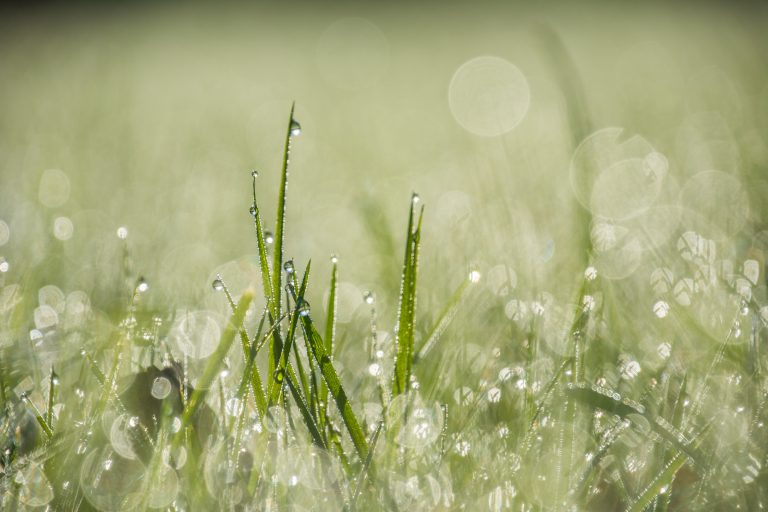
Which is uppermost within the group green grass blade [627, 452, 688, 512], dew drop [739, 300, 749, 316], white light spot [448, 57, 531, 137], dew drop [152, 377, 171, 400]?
white light spot [448, 57, 531, 137]

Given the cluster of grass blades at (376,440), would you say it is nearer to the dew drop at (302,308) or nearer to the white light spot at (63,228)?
the dew drop at (302,308)

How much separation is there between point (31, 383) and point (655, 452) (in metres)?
0.99

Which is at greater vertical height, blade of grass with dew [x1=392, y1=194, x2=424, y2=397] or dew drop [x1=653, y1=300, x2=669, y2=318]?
blade of grass with dew [x1=392, y1=194, x2=424, y2=397]

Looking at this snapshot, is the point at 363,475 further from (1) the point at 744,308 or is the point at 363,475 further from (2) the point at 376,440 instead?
(1) the point at 744,308

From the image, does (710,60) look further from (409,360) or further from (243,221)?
(409,360)

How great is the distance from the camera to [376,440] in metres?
0.78

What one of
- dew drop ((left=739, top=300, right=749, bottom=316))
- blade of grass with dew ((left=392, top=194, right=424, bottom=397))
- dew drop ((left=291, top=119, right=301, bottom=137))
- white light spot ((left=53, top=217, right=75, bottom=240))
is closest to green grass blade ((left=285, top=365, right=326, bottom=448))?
blade of grass with dew ((left=392, top=194, right=424, bottom=397))

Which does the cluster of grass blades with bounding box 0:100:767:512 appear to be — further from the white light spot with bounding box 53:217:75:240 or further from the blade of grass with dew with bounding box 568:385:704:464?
the white light spot with bounding box 53:217:75:240

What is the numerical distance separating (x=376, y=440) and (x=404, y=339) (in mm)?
133

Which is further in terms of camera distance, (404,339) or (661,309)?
(661,309)

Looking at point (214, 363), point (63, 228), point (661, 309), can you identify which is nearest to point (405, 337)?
point (214, 363)

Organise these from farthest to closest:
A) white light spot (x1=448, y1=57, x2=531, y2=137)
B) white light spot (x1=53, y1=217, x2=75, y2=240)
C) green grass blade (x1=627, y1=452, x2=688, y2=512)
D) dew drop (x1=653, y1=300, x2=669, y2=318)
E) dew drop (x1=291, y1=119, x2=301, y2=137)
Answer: white light spot (x1=448, y1=57, x2=531, y2=137) < white light spot (x1=53, y1=217, x2=75, y2=240) < dew drop (x1=653, y1=300, x2=669, y2=318) < dew drop (x1=291, y1=119, x2=301, y2=137) < green grass blade (x1=627, y1=452, x2=688, y2=512)

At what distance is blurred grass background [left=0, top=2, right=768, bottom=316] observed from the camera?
2.10 meters

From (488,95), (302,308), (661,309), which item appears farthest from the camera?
(488,95)
